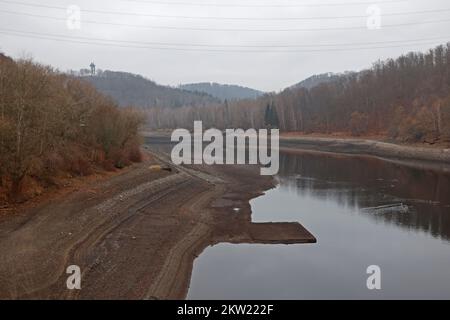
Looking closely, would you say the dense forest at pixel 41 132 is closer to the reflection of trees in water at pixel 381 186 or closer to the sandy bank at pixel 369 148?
the reflection of trees in water at pixel 381 186

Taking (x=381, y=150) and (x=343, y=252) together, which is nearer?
(x=343, y=252)

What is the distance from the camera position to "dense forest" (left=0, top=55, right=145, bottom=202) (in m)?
22.9

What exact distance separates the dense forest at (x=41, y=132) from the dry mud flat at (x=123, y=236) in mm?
2516

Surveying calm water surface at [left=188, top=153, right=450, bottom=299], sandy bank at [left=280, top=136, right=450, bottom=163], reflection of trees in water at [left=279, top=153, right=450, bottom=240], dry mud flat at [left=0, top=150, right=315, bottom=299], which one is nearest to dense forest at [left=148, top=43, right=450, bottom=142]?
sandy bank at [left=280, top=136, right=450, bottom=163]

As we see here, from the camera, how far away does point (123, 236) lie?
21.4 metres

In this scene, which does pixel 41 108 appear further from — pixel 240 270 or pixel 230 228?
pixel 240 270

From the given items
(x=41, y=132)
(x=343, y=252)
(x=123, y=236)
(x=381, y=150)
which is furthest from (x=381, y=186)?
(x=381, y=150)

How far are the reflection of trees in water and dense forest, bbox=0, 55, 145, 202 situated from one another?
19.7 metres

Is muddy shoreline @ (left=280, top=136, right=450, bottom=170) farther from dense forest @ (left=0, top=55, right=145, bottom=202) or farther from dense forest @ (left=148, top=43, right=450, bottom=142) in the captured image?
dense forest @ (left=0, top=55, right=145, bottom=202)

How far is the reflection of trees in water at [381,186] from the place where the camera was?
2839 centimetres

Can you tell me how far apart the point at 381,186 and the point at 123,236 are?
28360mm

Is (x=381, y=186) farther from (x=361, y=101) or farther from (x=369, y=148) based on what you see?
(x=361, y=101)

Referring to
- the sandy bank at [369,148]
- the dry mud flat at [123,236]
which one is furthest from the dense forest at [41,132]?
the sandy bank at [369,148]

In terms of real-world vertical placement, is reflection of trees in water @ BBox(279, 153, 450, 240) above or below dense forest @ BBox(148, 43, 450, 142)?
below
